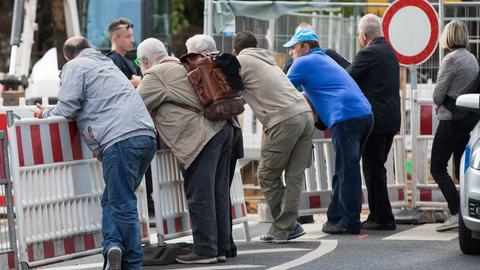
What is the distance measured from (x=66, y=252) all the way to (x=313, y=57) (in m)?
3.35

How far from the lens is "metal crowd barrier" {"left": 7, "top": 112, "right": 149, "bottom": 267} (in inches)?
384

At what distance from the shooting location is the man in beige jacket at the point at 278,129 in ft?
37.8

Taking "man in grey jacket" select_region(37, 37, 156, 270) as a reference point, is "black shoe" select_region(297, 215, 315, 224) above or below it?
below

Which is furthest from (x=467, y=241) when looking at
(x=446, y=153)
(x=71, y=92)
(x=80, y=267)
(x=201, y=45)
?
(x=71, y=92)

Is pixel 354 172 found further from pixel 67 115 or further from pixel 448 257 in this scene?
pixel 67 115

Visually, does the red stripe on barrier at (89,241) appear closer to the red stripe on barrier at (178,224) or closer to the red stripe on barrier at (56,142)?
the red stripe on barrier at (56,142)

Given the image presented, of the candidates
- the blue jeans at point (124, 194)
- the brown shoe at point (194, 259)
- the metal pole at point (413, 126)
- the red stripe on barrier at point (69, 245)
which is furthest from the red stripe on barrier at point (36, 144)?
the metal pole at point (413, 126)

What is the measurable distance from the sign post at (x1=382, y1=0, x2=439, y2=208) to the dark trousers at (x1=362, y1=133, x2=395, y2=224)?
1.23 meters

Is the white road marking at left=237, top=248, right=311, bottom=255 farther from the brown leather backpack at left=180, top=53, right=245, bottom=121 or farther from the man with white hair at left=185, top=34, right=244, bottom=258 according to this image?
the brown leather backpack at left=180, top=53, right=245, bottom=121

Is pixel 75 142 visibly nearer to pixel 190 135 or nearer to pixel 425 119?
pixel 190 135

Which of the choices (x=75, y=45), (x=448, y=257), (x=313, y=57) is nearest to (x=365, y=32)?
(x=313, y=57)

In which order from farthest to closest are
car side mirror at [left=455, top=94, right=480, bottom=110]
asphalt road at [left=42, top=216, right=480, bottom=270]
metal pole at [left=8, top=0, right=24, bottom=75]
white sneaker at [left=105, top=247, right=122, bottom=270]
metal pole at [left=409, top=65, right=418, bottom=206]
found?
1. metal pole at [left=8, top=0, right=24, bottom=75]
2. metal pole at [left=409, top=65, right=418, bottom=206]
3. car side mirror at [left=455, top=94, right=480, bottom=110]
4. asphalt road at [left=42, top=216, right=480, bottom=270]
5. white sneaker at [left=105, top=247, right=122, bottom=270]

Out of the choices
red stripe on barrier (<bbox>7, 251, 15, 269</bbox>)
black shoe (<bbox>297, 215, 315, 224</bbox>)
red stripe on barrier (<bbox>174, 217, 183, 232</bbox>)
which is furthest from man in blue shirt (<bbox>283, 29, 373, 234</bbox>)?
red stripe on barrier (<bbox>7, 251, 15, 269</bbox>)

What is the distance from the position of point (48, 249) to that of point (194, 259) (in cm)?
125
